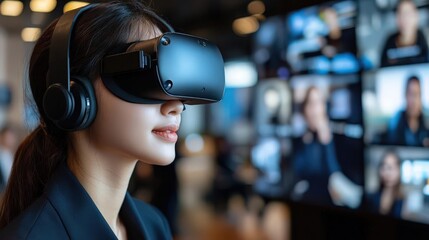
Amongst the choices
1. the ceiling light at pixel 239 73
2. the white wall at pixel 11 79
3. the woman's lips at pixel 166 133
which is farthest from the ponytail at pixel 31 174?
the ceiling light at pixel 239 73

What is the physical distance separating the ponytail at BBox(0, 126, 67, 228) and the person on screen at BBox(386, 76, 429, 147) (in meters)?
1.82

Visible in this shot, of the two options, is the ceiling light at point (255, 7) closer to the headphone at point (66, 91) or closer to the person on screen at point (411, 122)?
the person on screen at point (411, 122)

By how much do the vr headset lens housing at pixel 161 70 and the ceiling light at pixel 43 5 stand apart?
3.66m

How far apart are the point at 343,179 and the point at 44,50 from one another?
215 centimetres

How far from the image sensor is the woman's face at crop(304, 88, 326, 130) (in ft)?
9.54

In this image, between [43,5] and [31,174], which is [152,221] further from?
[43,5]

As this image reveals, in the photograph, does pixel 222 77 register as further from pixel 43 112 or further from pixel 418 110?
pixel 418 110

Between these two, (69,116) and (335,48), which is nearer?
(69,116)

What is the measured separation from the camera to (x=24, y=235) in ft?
2.68

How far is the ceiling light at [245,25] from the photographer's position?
6.73 metres

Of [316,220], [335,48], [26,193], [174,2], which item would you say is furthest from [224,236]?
[26,193]

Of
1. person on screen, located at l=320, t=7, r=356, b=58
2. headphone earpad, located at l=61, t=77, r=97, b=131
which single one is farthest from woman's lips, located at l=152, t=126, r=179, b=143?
person on screen, located at l=320, t=7, r=356, b=58

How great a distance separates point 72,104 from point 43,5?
411cm

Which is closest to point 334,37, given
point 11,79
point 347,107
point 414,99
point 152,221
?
point 347,107
